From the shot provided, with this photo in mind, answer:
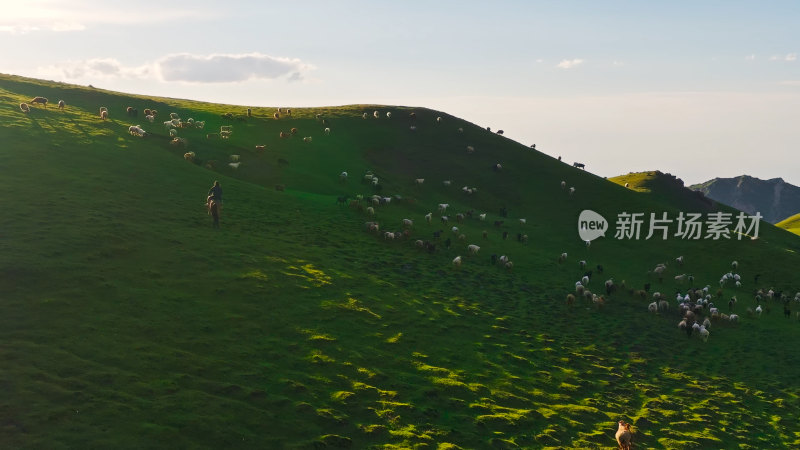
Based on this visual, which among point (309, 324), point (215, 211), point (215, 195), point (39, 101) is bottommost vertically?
point (309, 324)

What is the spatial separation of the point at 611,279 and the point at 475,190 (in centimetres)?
3087

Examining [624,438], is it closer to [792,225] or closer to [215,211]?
[215,211]

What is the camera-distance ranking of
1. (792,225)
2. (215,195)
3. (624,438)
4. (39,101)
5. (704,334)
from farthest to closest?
(792,225) → (39,101) → (215,195) → (704,334) → (624,438)

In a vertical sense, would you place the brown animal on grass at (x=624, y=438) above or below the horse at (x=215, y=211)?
below

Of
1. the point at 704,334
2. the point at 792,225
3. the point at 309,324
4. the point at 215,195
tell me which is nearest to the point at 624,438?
the point at 309,324

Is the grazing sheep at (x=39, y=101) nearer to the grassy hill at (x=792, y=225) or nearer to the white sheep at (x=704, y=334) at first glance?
the white sheep at (x=704, y=334)

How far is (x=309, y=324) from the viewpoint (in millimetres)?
32969

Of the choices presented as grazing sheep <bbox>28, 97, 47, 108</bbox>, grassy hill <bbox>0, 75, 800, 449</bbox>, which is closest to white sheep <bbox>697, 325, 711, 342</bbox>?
grassy hill <bbox>0, 75, 800, 449</bbox>

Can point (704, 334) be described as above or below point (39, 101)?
below

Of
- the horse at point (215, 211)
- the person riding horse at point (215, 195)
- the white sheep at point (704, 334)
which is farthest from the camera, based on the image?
the person riding horse at point (215, 195)

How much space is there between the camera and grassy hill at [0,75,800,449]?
2377 centimetres

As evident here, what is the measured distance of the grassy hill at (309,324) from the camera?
936 inches

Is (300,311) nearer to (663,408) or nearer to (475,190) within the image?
(663,408)

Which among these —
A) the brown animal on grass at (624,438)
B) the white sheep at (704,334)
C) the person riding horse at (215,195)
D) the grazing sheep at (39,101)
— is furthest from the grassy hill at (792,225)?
the grazing sheep at (39,101)
